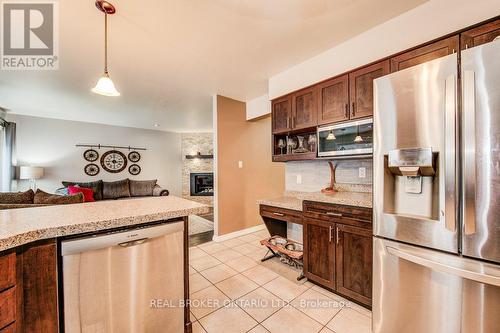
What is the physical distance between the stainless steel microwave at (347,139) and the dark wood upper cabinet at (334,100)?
9 cm

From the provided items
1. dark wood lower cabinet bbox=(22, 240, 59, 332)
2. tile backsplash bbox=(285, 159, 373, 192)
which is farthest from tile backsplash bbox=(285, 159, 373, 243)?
dark wood lower cabinet bbox=(22, 240, 59, 332)

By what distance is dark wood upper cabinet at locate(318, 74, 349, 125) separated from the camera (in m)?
2.08

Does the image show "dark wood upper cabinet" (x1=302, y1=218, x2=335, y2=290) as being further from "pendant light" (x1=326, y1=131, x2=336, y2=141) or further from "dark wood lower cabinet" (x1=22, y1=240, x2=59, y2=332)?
"dark wood lower cabinet" (x1=22, y1=240, x2=59, y2=332)

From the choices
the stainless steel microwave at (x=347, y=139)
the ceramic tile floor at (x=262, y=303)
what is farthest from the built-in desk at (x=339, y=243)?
the stainless steel microwave at (x=347, y=139)

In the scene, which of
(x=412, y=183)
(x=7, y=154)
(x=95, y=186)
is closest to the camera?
(x=412, y=183)

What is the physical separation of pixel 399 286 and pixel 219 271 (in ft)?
5.99

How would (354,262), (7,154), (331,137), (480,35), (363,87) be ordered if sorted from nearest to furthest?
(480,35)
(354,262)
(363,87)
(331,137)
(7,154)

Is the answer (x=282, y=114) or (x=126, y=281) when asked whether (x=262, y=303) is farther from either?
(x=282, y=114)

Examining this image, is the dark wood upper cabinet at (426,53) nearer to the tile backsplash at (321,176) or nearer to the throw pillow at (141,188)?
the tile backsplash at (321,176)

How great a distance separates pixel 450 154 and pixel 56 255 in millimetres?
2062

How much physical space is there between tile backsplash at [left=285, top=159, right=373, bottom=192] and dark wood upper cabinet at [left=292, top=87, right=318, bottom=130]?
561 millimetres

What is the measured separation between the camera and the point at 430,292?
1.14 metres

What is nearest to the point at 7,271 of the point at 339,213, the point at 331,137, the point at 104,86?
the point at 104,86

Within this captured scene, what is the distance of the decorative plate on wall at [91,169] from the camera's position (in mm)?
5578
